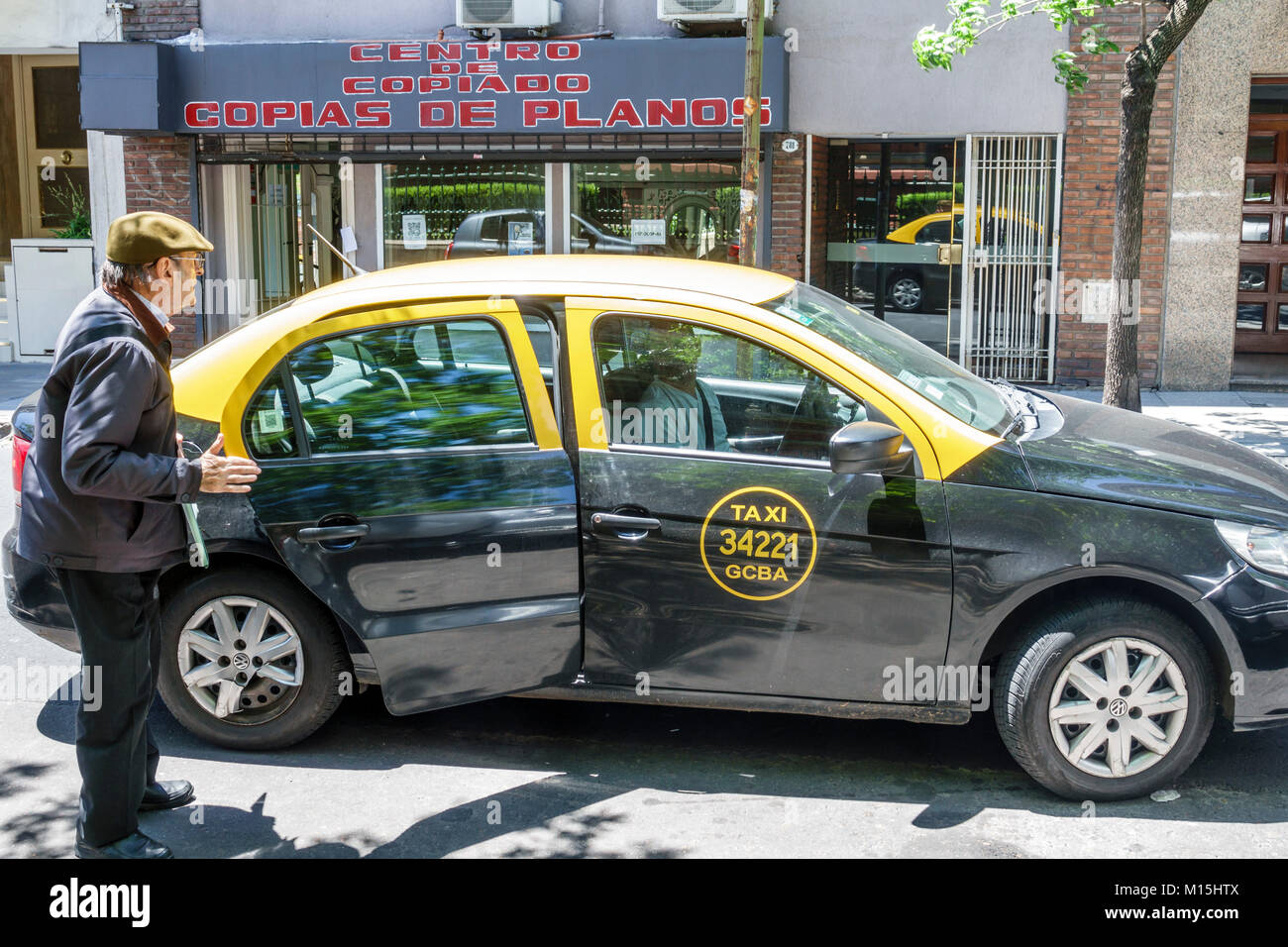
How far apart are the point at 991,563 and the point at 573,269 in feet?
6.00

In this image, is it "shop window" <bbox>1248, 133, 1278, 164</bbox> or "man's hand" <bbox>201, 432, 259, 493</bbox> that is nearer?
"man's hand" <bbox>201, 432, 259, 493</bbox>

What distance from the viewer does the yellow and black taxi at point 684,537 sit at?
14.5ft

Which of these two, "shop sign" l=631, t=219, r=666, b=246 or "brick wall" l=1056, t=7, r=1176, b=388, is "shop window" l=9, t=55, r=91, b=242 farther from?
"brick wall" l=1056, t=7, r=1176, b=388

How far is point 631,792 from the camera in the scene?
4.67m

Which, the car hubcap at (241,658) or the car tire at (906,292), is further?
the car tire at (906,292)

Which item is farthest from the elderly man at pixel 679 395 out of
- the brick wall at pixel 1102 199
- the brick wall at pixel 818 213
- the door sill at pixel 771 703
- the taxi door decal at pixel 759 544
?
the brick wall at pixel 1102 199

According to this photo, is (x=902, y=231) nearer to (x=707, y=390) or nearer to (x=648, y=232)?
(x=648, y=232)

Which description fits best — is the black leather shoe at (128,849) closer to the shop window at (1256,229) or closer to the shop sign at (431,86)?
the shop sign at (431,86)

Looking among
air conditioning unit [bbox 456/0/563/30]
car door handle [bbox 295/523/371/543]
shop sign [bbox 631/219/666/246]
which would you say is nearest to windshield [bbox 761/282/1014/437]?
car door handle [bbox 295/523/371/543]

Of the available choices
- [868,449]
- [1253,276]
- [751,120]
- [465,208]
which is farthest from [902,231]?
[868,449]

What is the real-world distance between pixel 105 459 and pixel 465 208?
433 inches

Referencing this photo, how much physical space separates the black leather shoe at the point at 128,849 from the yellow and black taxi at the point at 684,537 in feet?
2.76

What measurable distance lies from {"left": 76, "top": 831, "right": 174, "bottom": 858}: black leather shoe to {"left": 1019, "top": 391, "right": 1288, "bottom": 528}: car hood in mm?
2986

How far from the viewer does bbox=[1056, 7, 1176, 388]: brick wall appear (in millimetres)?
12719
